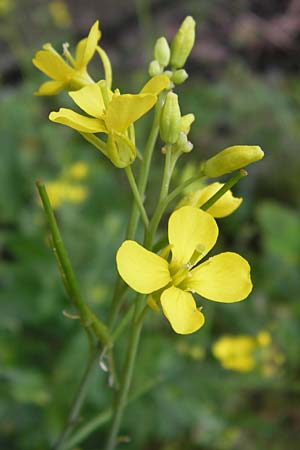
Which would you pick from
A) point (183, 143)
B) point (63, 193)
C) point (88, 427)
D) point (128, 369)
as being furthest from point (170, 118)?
point (63, 193)

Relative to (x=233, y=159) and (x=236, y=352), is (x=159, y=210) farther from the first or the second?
(x=236, y=352)

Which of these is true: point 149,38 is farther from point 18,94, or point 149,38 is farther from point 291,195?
point 291,195

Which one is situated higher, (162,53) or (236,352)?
(162,53)

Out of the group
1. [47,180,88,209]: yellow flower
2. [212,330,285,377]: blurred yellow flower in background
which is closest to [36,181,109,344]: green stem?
[212,330,285,377]: blurred yellow flower in background

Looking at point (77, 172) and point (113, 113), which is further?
point (77, 172)

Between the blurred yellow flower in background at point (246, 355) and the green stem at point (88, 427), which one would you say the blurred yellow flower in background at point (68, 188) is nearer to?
the blurred yellow flower in background at point (246, 355)

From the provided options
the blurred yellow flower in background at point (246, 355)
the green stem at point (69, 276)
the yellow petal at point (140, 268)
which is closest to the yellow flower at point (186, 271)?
the yellow petal at point (140, 268)

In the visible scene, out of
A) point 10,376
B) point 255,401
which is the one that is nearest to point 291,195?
point 255,401

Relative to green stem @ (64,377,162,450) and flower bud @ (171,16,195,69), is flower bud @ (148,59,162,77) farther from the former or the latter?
green stem @ (64,377,162,450)
